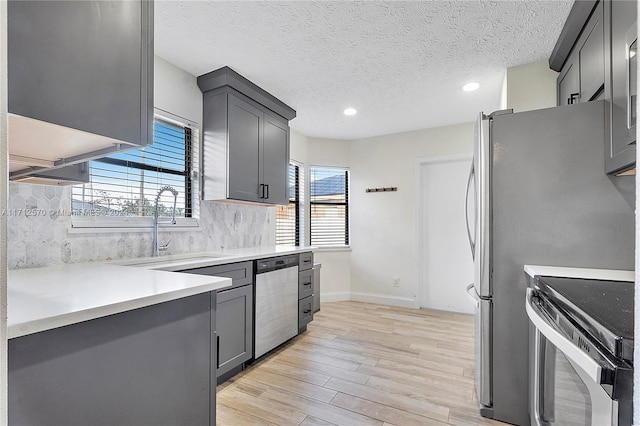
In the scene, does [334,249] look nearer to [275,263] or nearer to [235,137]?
[275,263]

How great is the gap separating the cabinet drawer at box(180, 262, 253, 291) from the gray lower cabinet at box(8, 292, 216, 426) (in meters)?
0.91

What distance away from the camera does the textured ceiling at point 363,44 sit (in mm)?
1945

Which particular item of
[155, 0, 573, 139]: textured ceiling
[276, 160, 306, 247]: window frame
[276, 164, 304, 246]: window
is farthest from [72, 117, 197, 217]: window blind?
[276, 160, 306, 247]: window frame

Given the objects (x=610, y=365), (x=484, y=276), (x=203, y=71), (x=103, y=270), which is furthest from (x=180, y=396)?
(x=203, y=71)

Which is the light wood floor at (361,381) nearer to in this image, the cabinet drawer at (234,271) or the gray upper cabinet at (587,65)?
the cabinet drawer at (234,271)

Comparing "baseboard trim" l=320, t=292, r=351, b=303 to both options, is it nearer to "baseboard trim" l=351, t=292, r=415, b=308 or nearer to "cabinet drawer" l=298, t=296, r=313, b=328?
"baseboard trim" l=351, t=292, r=415, b=308

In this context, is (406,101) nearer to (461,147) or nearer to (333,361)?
(461,147)

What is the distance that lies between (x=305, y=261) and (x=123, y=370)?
242cm

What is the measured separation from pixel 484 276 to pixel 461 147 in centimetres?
259

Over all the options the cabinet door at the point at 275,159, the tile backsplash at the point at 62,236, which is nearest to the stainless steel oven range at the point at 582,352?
the tile backsplash at the point at 62,236

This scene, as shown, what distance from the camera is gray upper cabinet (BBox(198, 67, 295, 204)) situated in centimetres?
274

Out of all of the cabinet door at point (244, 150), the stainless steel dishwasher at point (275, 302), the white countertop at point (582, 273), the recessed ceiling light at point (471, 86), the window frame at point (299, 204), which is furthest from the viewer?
the window frame at point (299, 204)

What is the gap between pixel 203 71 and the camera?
2.71m

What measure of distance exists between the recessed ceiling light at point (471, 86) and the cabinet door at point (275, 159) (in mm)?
1856
